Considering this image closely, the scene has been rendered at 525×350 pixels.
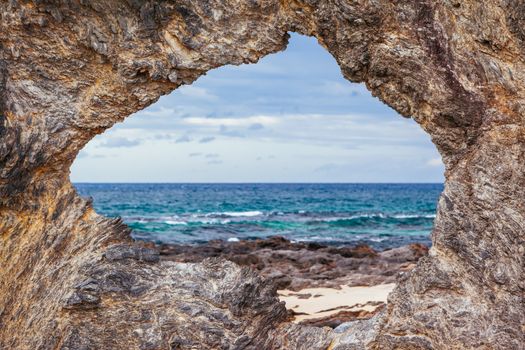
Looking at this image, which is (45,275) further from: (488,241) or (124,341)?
(488,241)

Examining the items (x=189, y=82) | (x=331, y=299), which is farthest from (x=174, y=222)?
(x=189, y=82)

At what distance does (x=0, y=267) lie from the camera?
8219 millimetres

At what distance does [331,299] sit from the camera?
13.3 m

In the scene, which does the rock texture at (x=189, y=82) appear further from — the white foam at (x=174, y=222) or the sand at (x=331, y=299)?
the white foam at (x=174, y=222)

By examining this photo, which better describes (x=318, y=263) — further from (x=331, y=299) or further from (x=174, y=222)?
(x=174, y=222)

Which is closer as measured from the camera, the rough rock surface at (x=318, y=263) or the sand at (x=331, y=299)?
the sand at (x=331, y=299)

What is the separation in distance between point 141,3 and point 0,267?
136 inches

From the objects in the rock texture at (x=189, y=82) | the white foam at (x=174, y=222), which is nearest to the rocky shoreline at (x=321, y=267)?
the rock texture at (x=189, y=82)

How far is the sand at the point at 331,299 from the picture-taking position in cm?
1216

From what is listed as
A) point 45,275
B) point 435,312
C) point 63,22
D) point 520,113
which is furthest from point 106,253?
point 520,113

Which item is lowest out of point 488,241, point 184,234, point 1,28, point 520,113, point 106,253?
point 184,234

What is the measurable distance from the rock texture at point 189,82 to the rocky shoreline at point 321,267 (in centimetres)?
358

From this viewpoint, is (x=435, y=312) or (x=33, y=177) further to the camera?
(x=33, y=177)

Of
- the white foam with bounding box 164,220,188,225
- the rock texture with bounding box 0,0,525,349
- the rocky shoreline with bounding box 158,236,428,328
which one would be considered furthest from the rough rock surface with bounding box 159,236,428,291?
the white foam with bounding box 164,220,188,225
